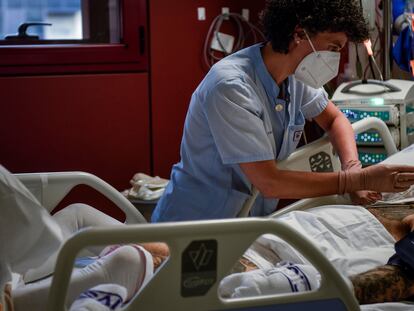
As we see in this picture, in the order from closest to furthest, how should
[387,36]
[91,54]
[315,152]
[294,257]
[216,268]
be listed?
1. [216,268]
2. [294,257]
3. [315,152]
4. [387,36]
5. [91,54]

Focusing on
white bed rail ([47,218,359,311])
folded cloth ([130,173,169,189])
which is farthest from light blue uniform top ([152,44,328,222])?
folded cloth ([130,173,169,189])

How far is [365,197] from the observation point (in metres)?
2.43

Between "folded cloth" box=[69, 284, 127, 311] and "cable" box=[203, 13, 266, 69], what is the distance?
279cm

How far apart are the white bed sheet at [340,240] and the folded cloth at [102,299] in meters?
0.55

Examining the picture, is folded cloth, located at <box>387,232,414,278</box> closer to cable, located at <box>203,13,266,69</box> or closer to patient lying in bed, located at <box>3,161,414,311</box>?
patient lying in bed, located at <box>3,161,414,311</box>

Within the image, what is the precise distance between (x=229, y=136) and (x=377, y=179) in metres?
0.48

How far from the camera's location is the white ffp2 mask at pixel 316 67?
90.3 inches

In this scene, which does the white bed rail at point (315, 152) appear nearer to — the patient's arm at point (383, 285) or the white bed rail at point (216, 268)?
the patient's arm at point (383, 285)

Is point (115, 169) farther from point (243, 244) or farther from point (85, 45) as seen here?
point (243, 244)

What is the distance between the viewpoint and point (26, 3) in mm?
3848

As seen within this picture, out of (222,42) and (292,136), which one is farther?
(222,42)

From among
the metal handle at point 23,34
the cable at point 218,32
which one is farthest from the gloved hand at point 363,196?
the metal handle at point 23,34

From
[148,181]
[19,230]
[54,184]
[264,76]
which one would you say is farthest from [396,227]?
[148,181]

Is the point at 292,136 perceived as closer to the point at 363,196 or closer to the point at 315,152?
the point at 315,152
